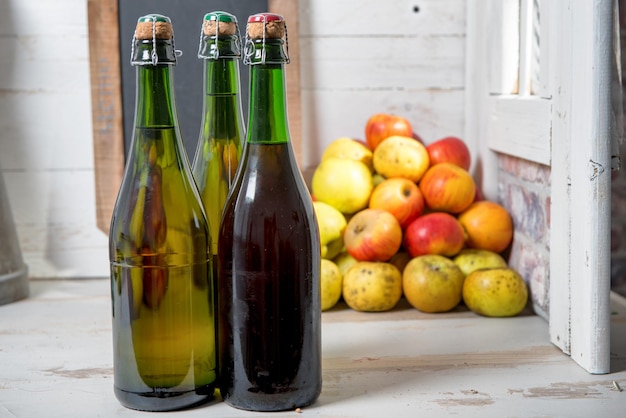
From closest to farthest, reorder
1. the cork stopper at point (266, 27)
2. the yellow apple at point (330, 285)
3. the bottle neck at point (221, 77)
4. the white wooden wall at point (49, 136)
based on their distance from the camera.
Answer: the cork stopper at point (266, 27) → the bottle neck at point (221, 77) → the yellow apple at point (330, 285) → the white wooden wall at point (49, 136)

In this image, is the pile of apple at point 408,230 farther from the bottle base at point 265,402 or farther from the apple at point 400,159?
the bottle base at point 265,402

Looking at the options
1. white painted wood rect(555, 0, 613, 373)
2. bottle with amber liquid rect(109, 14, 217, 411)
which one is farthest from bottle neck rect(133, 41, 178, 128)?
white painted wood rect(555, 0, 613, 373)

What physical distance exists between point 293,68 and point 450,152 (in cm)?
32

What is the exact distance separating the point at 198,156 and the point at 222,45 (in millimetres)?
141

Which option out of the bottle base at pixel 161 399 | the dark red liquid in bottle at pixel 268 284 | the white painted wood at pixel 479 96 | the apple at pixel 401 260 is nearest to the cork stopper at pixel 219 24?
the dark red liquid in bottle at pixel 268 284

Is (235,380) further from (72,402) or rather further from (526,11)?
(526,11)

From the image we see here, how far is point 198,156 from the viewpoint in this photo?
913 millimetres

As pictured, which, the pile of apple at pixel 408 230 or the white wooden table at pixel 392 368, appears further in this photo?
the pile of apple at pixel 408 230

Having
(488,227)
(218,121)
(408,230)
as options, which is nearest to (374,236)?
(408,230)

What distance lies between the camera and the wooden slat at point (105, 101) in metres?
1.46

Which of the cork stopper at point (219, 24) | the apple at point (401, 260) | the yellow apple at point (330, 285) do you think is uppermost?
the cork stopper at point (219, 24)

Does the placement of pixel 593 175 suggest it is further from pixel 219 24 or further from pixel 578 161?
pixel 219 24

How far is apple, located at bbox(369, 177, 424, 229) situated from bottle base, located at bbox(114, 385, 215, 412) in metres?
0.57

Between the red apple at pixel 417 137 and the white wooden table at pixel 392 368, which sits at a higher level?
the red apple at pixel 417 137
